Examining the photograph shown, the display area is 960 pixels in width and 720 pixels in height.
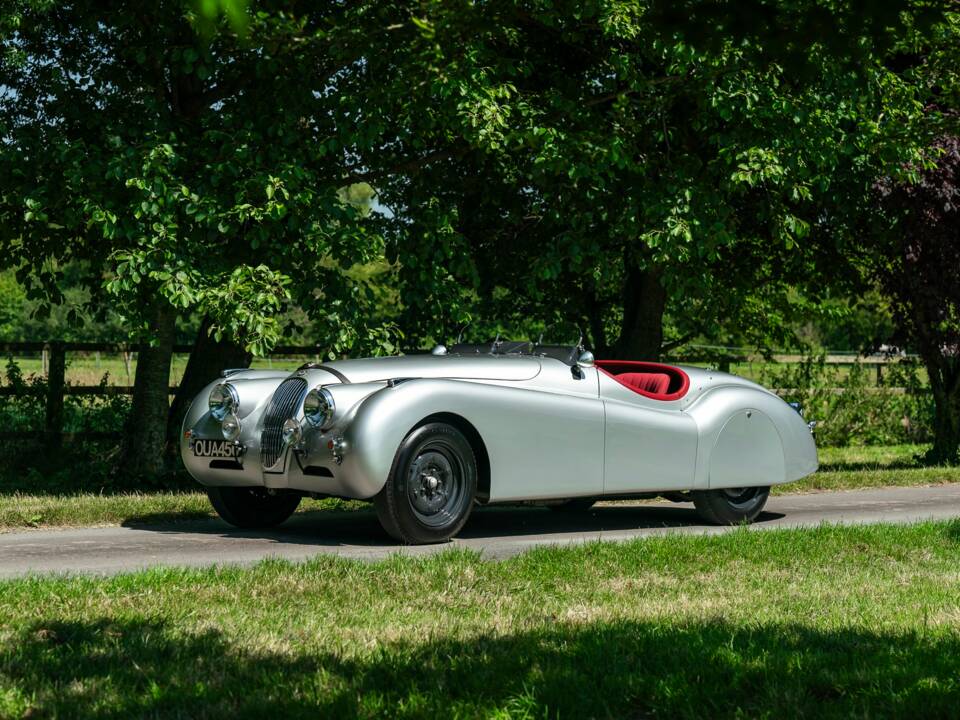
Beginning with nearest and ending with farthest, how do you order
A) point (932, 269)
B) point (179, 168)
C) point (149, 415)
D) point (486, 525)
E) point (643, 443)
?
point (643, 443) < point (486, 525) < point (179, 168) < point (149, 415) < point (932, 269)

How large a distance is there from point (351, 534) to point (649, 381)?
296 centimetres

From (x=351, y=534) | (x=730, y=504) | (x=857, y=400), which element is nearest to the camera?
(x=351, y=534)

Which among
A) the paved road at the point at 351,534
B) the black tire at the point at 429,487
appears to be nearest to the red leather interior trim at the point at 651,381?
the paved road at the point at 351,534

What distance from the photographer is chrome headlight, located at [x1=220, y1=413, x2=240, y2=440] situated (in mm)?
8281

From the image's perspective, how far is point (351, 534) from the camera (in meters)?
8.80

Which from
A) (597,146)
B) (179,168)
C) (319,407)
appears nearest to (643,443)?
(319,407)

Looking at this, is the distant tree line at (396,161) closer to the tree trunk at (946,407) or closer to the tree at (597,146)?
the tree at (597,146)

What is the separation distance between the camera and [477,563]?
6934mm

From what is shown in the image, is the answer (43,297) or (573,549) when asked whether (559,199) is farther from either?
(573,549)

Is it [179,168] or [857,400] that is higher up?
[179,168]

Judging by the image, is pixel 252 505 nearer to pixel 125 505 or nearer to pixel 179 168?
pixel 125 505

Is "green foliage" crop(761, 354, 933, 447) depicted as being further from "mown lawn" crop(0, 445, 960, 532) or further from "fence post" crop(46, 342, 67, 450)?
"fence post" crop(46, 342, 67, 450)

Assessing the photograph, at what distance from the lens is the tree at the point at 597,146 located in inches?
457

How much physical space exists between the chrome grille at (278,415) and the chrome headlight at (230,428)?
0.68ft
